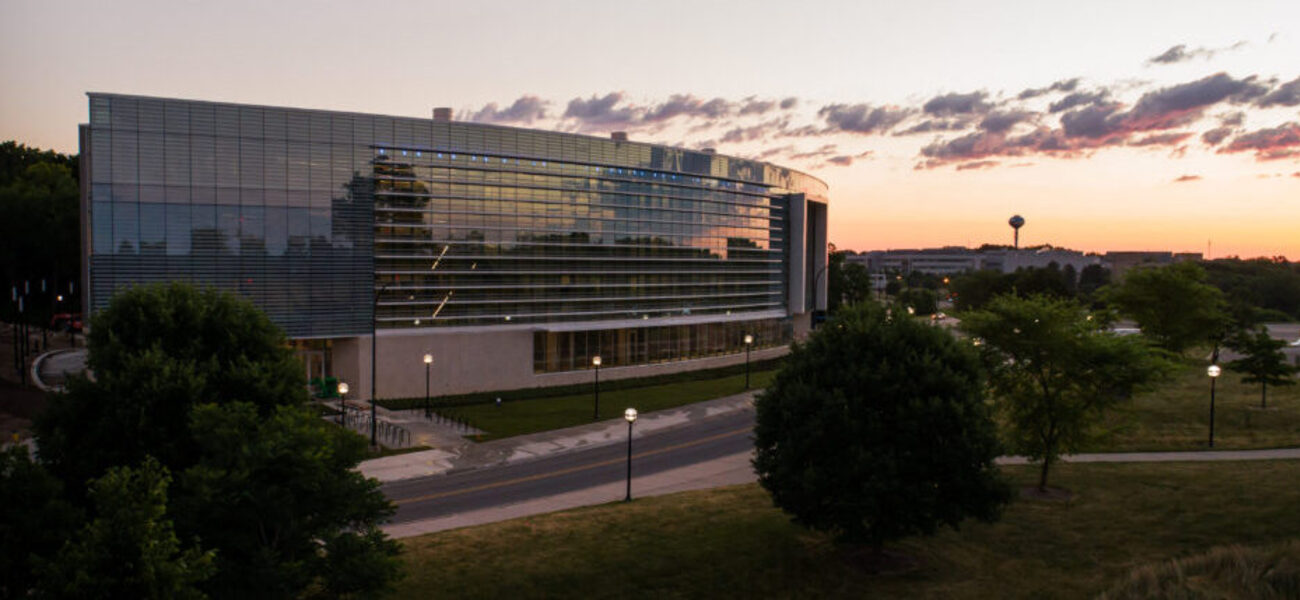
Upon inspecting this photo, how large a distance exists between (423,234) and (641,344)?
19801 mm

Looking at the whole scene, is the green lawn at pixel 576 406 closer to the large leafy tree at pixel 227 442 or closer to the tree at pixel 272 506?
the large leafy tree at pixel 227 442

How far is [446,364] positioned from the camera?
158 feet

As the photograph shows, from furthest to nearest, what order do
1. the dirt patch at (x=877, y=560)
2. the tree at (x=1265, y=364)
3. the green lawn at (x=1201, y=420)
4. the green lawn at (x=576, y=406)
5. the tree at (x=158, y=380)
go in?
the tree at (x=1265, y=364) < the green lawn at (x=576, y=406) < the green lawn at (x=1201, y=420) < the dirt patch at (x=877, y=560) < the tree at (x=158, y=380)

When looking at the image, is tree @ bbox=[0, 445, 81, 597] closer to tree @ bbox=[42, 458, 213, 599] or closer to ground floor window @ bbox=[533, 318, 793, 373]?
tree @ bbox=[42, 458, 213, 599]

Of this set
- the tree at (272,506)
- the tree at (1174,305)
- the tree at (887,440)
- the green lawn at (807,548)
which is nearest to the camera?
the tree at (272,506)

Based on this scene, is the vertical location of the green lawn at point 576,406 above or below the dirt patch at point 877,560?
below

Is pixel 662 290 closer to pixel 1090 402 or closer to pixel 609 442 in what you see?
pixel 609 442

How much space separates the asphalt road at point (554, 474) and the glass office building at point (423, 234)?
15.0 meters

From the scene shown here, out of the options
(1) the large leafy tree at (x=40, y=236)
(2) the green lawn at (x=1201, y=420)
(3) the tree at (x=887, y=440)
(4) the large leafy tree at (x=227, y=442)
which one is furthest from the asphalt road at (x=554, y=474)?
(1) the large leafy tree at (x=40, y=236)

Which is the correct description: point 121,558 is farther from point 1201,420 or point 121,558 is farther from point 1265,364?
point 1265,364

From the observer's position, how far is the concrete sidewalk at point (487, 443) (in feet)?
102

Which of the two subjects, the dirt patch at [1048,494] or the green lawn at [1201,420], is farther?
the green lawn at [1201,420]

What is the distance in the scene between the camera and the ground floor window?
2115 inches

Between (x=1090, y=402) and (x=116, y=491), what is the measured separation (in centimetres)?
2536
